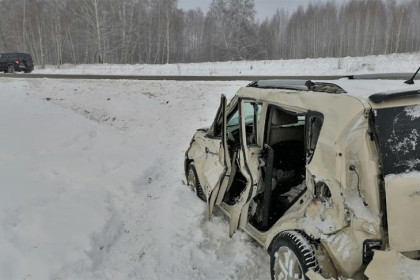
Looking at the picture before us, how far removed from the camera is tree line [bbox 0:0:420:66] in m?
44.9

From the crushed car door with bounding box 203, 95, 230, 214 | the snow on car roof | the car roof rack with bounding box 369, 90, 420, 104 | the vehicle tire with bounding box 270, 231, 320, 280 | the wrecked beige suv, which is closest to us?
the wrecked beige suv

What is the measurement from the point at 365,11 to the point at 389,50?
8.96 m

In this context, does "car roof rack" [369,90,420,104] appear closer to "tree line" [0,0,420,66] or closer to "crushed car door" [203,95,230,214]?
"crushed car door" [203,95,230,214]

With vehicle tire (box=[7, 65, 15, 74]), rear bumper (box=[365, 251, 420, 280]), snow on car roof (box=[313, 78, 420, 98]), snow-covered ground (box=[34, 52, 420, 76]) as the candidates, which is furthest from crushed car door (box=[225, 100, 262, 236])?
vehicle tire (box=[7, 65, 15, 74])

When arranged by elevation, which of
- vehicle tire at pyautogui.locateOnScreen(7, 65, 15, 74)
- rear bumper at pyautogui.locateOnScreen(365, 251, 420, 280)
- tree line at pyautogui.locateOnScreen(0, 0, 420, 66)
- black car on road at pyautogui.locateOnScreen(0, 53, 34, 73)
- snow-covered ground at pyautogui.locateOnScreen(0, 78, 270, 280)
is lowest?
snow-covered ground at pyautogui.locateOnScreen(0, 78, 270, 280)

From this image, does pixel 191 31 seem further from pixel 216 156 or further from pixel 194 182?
pixel 216 156

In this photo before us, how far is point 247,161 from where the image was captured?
3.93 meters

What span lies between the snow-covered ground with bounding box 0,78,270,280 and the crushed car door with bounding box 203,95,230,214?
563 millimetres

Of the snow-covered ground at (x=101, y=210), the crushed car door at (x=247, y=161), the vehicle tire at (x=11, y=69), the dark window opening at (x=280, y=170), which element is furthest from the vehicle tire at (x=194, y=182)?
the vehicle tire at (x=11, y=69)

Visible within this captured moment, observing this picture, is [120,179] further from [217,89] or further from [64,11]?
[64,11]

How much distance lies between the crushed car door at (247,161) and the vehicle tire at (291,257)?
697 mm

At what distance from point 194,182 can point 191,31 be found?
2627 inches

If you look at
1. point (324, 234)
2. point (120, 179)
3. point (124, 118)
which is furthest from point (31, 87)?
point (324, 234)

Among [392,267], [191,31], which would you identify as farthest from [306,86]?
[191,31]
